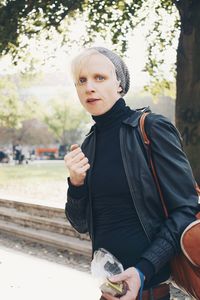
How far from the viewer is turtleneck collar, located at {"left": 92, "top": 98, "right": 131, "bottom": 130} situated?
2.12m

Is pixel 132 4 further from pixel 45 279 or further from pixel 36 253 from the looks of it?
pixel 45 279

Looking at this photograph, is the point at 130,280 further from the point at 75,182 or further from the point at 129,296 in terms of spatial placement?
the point at 75,182

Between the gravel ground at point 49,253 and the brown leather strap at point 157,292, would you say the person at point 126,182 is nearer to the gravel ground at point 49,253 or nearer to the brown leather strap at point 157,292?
the brown leather strap at point 157,292

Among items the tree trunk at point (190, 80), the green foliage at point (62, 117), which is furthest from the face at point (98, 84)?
the green foliage at point (62, 117)

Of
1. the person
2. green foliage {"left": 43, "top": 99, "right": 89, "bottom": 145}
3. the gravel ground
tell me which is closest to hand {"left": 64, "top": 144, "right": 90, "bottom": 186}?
the person

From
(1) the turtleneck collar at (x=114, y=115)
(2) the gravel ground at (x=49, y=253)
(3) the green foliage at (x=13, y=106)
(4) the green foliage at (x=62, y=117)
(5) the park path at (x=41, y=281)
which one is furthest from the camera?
(4) the green foliage at (x=62, y=117)

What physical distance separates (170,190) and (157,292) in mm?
469

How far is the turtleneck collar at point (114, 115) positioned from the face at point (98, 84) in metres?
0.02

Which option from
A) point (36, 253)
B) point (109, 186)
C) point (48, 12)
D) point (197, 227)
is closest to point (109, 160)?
point (109, 186)

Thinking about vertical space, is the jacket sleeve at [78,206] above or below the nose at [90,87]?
below

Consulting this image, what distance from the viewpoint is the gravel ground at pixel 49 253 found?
7055 millimetres

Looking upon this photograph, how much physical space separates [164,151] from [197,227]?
0.33 metres

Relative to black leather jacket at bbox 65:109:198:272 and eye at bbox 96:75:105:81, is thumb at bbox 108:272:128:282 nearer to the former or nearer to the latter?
black leather jacket at bbox 65:109:198:272

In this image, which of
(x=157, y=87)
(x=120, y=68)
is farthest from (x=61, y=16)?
(x=120, y=68)
